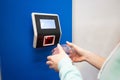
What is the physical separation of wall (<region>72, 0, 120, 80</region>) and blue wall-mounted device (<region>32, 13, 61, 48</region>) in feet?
0.76

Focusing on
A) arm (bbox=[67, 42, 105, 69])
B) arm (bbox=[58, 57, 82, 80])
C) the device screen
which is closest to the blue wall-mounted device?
the device screen

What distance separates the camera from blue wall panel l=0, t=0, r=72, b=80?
2.93ft

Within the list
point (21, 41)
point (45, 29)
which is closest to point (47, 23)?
point (45, 29)

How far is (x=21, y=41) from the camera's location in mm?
943

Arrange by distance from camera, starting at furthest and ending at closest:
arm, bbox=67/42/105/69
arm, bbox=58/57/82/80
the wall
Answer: the wall < arm, bbox=67/42/105/69 < arm, bbox=58/57/82/80

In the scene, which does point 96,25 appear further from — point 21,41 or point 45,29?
point 21,41

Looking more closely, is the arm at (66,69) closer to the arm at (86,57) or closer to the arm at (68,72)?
the arm at (68,72)

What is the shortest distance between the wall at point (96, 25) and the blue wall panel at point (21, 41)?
191 millimetres

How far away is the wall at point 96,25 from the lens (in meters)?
1.22

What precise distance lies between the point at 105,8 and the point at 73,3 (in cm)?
23

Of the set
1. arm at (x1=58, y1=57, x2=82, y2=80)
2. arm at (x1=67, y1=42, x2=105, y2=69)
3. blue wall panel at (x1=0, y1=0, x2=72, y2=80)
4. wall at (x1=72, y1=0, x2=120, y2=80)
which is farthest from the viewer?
wall at (x1=72, y1=0, x2=120, y2=80)

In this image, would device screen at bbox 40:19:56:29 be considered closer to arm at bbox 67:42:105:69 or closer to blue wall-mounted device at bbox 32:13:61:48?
blue wall-mounted device at bbox 32:13:61:48

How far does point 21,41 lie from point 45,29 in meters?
0.14

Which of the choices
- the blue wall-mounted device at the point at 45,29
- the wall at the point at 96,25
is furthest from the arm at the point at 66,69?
the wall at the point at 96,25
